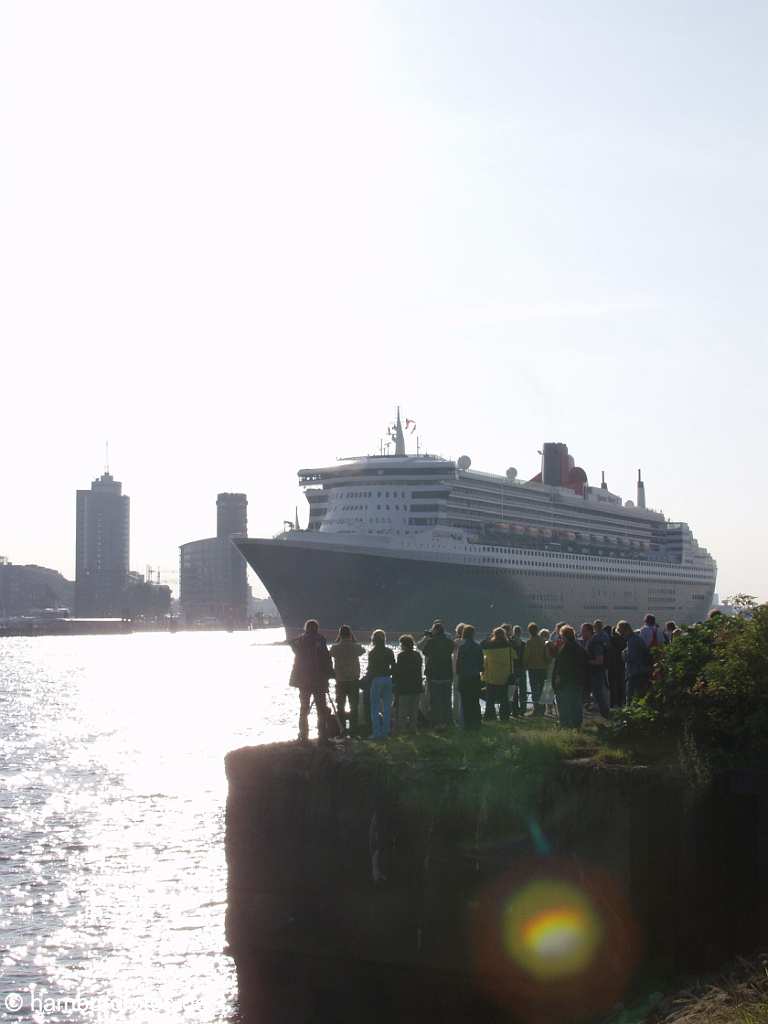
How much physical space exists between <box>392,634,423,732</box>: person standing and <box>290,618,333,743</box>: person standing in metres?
1.04

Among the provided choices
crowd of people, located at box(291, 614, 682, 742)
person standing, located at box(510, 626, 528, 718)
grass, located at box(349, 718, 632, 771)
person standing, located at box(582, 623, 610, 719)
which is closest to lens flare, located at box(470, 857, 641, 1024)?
grass, located at box(349, 718, 632, 771)

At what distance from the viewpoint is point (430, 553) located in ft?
252

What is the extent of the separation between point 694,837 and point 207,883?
876 cm

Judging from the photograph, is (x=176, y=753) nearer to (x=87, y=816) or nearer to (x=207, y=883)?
(x=87, y=816)

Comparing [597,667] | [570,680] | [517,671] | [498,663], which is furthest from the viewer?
[517,671]

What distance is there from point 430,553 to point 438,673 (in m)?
60.4

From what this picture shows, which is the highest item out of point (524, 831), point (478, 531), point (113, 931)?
point (478, 531)

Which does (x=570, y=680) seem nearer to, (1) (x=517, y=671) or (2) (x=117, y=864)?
(1) (x=517, y=671)

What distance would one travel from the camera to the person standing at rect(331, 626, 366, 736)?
1581 cm

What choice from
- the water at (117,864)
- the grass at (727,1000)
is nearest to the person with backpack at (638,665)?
the water at (117,864)

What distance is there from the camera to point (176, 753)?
112 ft

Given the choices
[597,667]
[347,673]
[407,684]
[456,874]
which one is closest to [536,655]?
[597,667]

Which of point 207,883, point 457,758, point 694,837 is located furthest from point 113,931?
point 694,837

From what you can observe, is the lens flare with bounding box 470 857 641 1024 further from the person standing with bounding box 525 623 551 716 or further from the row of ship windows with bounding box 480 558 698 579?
the row of ship windows with bounding box 480 558 698 579
